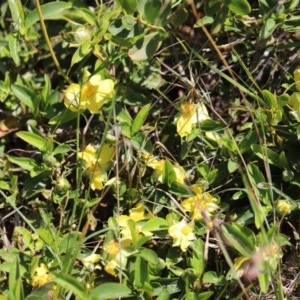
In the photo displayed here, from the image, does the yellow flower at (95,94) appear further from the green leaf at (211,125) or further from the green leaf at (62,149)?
the green leaf at (211,125)

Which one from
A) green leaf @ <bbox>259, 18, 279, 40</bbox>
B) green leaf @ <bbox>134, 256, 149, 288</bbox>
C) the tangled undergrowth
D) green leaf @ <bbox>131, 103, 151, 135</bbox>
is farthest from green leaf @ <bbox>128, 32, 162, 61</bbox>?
green leaf @ <bbox>134, 256, 149, 288</bbox>

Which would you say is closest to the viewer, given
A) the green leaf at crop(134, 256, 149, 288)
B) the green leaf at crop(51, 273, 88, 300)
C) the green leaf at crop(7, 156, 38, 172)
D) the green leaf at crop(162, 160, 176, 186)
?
the green leaf at crop(51, 273, 88, 300)

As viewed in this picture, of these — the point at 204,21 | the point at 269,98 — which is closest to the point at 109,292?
the point at 269,98

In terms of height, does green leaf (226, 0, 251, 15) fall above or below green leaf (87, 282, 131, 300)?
above

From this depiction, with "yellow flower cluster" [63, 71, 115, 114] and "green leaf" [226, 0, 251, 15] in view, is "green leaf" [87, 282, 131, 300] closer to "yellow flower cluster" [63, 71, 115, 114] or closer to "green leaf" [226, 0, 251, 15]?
"yellow flower cluster" [63, 71, 115, 114]

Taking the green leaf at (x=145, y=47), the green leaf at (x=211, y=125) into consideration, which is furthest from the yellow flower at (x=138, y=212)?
the green leaf at (x=145, y=47)

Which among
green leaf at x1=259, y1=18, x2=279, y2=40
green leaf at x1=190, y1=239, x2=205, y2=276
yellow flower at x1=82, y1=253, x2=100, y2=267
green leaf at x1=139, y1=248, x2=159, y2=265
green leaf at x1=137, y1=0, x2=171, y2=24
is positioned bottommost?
green leaf at x1=190, y1=239, x2=205, y2=276
